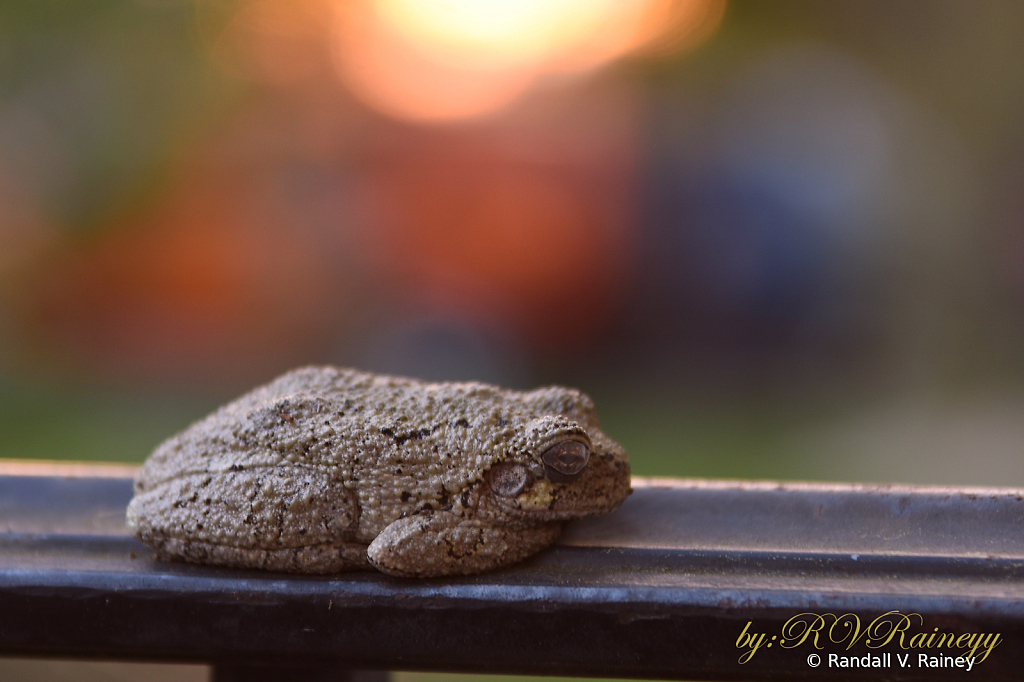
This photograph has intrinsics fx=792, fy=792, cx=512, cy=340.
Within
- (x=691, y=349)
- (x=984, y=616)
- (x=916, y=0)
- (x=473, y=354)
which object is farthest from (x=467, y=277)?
(x=984, y=616)

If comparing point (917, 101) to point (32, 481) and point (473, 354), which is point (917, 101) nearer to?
point (473, 354)

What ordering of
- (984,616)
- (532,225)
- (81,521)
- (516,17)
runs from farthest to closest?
1. (532,225)
2. (516,17)
3. (81,521)
4. (984,616)

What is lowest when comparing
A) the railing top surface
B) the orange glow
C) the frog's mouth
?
the railing top surface

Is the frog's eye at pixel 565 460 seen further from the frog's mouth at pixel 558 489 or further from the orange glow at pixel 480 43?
the orange glow at pixel 480 43

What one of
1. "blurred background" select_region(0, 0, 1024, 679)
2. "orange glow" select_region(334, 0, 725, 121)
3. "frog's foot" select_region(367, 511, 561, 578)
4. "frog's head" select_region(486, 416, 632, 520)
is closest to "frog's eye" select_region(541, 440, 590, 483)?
"frog's head" select_region(486, 416, 632, 520)

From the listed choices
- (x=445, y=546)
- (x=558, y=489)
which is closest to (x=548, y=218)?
(x=558, y=489)

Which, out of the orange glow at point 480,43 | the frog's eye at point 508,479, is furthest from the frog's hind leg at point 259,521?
the orange glow at point 480,43

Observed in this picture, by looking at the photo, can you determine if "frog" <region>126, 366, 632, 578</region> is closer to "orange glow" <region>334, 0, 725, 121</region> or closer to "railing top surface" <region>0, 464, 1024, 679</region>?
"railing top surface" <region>0, 464, 1024, 679</region>
